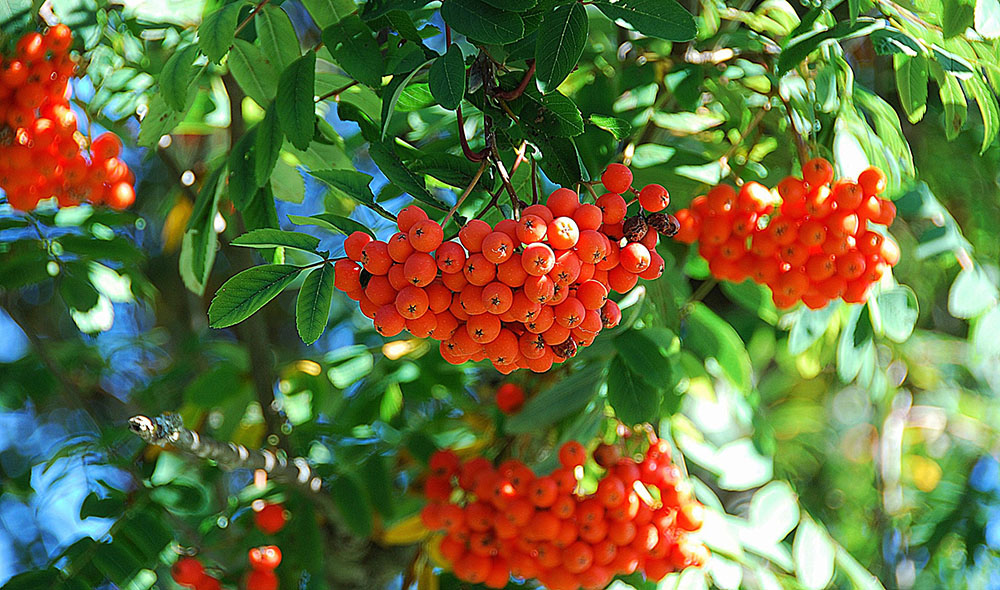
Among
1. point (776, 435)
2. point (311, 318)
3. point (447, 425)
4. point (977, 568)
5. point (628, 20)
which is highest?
point (628, 20)

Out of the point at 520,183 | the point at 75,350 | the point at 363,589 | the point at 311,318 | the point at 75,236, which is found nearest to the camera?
the point at 311,318

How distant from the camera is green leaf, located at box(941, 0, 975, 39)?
1211 millimetres

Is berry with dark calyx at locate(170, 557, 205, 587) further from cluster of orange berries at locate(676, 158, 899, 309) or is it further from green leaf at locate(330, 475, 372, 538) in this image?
cluster of orange berries at locate(676, 158, 899, 309)

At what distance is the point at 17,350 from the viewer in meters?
2.74

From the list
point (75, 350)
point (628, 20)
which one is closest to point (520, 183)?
point (628, 20)

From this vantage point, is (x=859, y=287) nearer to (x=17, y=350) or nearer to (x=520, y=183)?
(x=520, y=183)

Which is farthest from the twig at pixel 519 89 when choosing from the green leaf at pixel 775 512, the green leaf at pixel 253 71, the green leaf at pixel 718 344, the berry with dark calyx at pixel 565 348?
the green leaf at pixel 775 512

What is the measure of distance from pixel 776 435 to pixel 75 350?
7.39 feet

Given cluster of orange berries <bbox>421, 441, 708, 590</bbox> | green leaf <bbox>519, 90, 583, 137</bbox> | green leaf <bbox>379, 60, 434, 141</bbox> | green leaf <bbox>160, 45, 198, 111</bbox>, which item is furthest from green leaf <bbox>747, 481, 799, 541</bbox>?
green leaf <bbox>160, 45, 198, 111</bbox>

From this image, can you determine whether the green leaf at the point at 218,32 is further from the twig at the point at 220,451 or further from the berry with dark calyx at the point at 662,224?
the berry with dark calyx at the point at 662,224

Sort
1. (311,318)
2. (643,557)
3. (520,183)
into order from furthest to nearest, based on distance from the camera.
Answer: (643,557) < (520,183) < (311,318)

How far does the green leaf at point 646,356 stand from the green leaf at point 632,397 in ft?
0.16

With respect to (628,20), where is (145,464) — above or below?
below

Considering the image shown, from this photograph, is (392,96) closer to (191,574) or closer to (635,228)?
(635,228)
